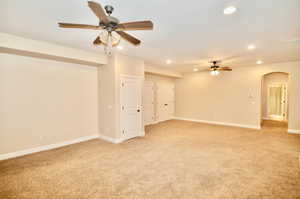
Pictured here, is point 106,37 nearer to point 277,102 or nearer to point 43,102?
point 43,102

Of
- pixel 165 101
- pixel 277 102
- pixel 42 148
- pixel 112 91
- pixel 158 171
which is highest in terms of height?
pixel 112 91

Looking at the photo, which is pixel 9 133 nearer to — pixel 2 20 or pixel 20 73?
pixel 20 73

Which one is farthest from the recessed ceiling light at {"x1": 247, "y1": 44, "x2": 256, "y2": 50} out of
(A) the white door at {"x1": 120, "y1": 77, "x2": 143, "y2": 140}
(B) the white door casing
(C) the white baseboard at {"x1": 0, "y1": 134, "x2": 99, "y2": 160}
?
(B) the white door casing

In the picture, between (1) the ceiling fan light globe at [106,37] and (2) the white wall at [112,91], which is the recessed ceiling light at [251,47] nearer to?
(2) the white wall at [112,91]

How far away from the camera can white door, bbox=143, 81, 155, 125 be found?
22.9 ft

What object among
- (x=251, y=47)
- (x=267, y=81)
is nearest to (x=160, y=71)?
(x=251, y=47)

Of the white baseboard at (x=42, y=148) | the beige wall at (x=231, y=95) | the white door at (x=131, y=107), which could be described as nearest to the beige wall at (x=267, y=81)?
the beige wall at (x=231, y=95)

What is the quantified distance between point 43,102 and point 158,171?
3567 millimetres

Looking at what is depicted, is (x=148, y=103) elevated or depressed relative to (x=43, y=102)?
depressed

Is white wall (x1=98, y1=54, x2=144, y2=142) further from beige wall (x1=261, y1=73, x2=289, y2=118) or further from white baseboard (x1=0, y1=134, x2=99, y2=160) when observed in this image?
beige wall (x1=261, y1=73, x2=289, y2=118)

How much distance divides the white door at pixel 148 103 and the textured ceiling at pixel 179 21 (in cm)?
333

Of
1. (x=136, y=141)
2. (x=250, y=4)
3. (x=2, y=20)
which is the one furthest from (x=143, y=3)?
(x=136, y=141)

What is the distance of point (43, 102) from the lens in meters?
3.96

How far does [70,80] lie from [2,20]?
2.14m
